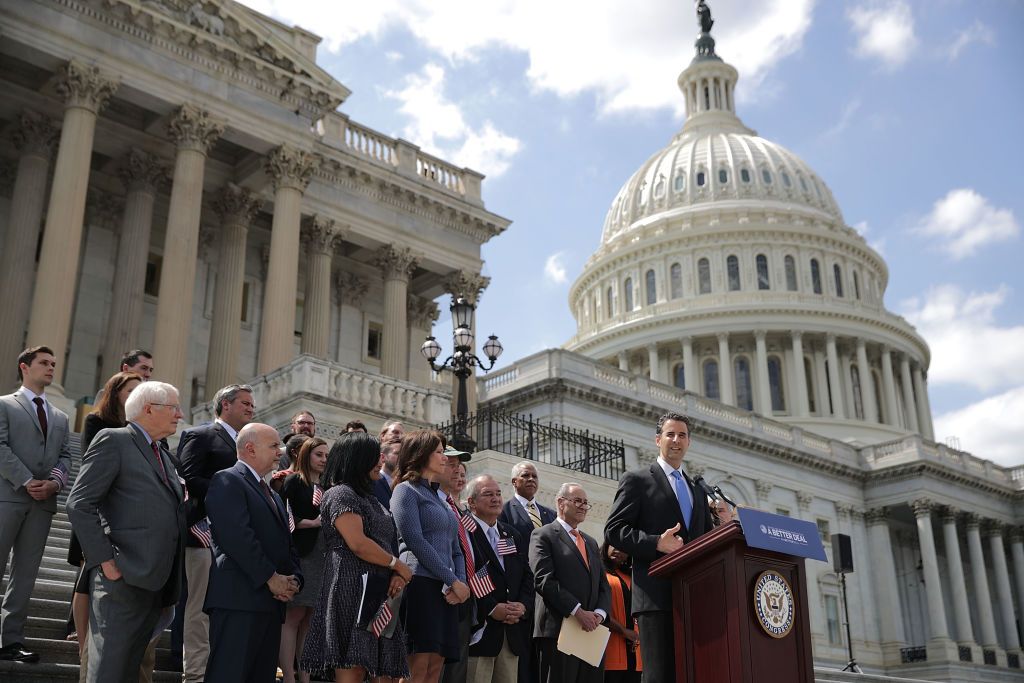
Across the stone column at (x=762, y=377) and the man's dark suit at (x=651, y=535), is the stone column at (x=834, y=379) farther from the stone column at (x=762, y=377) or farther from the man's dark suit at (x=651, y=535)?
the man's dark suit at (x=651, y=535)

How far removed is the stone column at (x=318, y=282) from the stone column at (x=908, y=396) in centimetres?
5526

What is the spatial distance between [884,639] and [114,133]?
42790mm

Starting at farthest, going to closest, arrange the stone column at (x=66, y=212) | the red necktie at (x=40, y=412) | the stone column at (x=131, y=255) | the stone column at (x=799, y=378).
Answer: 1. the stone column at (x=799, y=378)
2. the stone column at (x=131, y=255)
3. the stone column at (x=66, y=212)
4. the red necktie at (x=40, y=412)

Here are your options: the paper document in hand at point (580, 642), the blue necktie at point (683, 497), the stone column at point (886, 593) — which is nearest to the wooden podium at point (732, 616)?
the blue necktie at point (683, 497)

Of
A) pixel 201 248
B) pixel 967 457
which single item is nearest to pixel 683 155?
pixel 967 457

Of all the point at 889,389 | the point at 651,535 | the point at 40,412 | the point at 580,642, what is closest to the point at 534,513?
the point at 580,642

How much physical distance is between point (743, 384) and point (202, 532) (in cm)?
6521

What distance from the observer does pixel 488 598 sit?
26.5 feet

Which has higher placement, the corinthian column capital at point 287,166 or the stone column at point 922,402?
the stone column at point 922,402

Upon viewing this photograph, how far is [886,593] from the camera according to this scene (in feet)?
167

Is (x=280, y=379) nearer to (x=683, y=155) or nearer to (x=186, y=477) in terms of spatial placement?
(x=186, y=477)

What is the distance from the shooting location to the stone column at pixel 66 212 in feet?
71.3

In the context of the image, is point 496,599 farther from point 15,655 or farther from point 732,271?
point 732,271

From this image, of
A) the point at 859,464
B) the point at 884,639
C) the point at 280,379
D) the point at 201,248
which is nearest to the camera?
the point at 280,379
